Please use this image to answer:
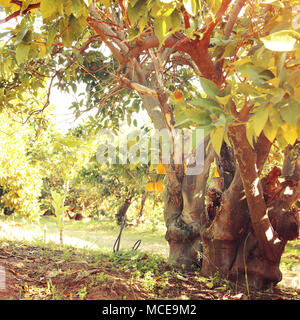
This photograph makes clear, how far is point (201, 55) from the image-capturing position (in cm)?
186

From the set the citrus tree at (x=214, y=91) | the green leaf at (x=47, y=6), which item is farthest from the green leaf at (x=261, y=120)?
the green leaf at (x=47, y=6)

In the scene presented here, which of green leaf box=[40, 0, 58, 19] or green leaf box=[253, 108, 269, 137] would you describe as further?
green leaf box=[40, 0, 58, 19]

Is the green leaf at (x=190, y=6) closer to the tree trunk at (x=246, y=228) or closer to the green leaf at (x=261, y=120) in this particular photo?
the green leaf at (x=261, y=120)

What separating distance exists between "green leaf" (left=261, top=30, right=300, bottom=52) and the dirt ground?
1900 millimetres

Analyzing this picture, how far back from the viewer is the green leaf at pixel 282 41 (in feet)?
2.97

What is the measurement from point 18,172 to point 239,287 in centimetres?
555

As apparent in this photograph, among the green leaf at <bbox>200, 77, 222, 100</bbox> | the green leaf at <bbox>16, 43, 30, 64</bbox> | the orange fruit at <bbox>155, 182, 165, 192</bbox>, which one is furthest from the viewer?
the orange fruit at <bbox>155, 182, 165, 192</bbox>

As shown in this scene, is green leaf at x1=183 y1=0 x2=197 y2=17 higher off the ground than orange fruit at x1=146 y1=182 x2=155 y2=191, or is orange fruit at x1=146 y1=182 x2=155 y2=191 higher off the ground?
green leaf at x1=183 y1=0 x2=197 y2=17

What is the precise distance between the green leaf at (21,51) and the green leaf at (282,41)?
3.37ft

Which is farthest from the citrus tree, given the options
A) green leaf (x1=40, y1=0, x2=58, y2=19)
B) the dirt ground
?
the dirt ground

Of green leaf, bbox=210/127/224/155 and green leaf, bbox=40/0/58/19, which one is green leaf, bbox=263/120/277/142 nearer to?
green leaf, bbox=210/127/224/155

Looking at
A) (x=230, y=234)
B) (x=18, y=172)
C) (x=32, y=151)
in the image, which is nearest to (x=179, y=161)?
(x=230, y=234)

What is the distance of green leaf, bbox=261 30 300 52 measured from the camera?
2.97ft
